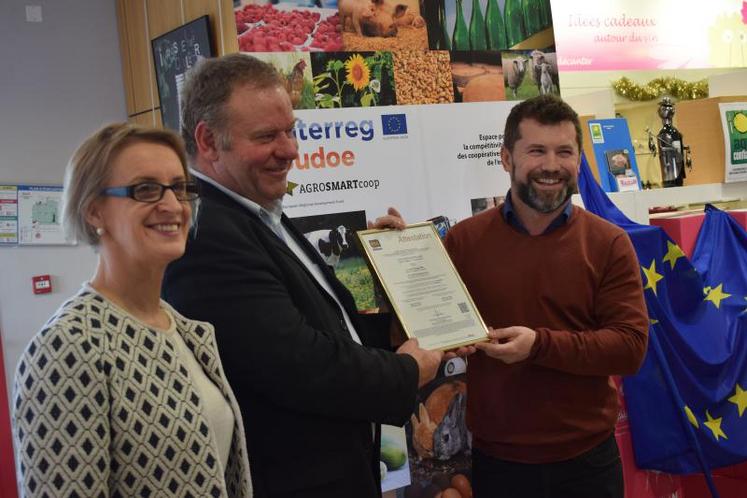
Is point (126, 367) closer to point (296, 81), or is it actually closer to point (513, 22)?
point (296, 81)

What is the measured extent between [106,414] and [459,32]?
2.72 meters

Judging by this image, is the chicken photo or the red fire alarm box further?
the red fire alarm box

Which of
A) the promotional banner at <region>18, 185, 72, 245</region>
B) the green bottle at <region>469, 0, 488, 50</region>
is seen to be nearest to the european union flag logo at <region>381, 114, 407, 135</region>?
the green bottle at <region>469, 0, 488, 50</region>

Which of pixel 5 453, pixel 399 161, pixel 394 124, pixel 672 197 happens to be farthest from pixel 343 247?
pixel 5 453

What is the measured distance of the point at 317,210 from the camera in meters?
3.04

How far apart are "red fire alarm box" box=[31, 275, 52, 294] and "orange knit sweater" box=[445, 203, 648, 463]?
2903 mm

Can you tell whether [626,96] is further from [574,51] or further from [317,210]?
A: [317,210]

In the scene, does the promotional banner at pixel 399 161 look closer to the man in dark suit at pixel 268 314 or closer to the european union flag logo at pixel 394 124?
the european union flag logo at pixel 394 124

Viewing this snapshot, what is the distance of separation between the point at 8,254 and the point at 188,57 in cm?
174

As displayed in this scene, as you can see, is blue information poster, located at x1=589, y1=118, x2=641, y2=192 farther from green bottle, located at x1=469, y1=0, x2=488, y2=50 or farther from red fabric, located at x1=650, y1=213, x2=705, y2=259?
green bottle, located at x1=469, y1=0, x2=488, y2=50

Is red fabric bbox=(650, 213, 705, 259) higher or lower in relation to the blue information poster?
lower

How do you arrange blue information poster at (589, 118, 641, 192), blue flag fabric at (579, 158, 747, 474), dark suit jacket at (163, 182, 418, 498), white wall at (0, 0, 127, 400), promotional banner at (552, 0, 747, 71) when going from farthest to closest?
promotional banner at (552, 0, 747, 71), white wall at (0, 0, 127, 400), blue information poster at (589, 118, 641, 192), blue flag fabric at (579, 158, 747, 474), dark suit jacket at (163, 182, 418, 498)

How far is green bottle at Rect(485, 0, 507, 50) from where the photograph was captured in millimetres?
3684

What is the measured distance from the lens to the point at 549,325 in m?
2.47
